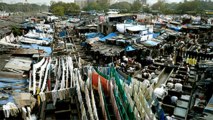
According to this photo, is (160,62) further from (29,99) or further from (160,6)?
(160,6)

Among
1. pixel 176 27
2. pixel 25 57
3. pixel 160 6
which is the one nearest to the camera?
pixel 25 57

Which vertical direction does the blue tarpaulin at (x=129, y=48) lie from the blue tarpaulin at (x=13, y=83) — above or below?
above

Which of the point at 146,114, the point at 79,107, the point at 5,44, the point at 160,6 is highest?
the point at 160,6

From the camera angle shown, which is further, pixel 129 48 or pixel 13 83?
pixel 129 48

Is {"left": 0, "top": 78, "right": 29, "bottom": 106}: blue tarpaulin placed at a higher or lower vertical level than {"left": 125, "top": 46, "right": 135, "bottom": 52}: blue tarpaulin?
lower

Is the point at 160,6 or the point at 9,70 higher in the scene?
the point at 160,6

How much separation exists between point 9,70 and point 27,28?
24.3m

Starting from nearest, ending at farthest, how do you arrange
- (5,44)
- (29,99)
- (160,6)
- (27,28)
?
→ (29,99) < (5,44) < (27,28) < (160,6)

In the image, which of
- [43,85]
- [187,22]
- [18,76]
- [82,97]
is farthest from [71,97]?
[187,22]

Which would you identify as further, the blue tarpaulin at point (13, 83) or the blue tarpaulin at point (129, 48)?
the blue tarpaulin at point (129, 48)

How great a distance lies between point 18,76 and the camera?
508 inches

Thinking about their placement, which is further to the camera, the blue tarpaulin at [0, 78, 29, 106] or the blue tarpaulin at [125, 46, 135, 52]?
the blue tarpaulin at [125, 46, 135, 52]

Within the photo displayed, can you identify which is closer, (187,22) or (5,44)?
(5,44)

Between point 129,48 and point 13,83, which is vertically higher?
point 129,48
